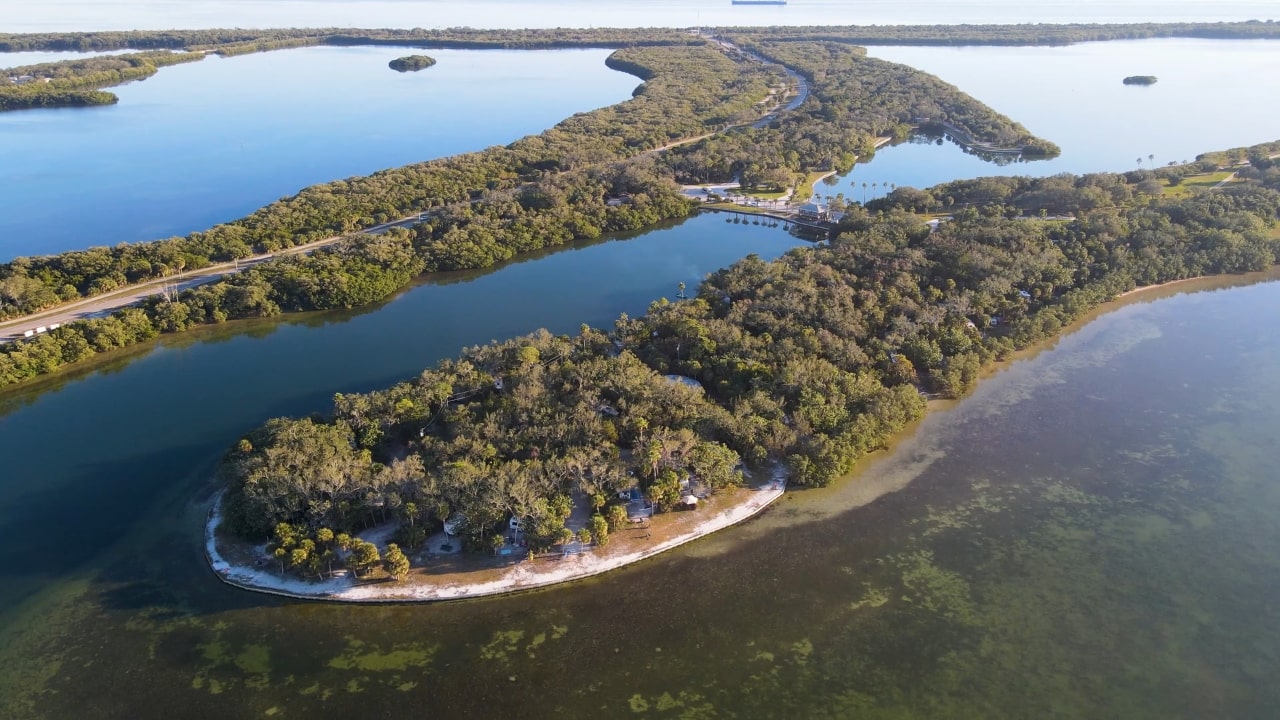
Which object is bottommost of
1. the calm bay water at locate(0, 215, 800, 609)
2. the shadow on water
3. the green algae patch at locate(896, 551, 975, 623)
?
the green algae patch at locate(896, 551, 975, 623)

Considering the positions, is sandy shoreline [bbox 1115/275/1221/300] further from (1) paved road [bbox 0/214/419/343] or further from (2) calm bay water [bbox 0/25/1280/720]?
(1) paved road [bbox 0/214/419/343]

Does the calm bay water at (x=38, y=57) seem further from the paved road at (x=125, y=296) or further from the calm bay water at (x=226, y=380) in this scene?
the calm bay water at (x=226, y=380)

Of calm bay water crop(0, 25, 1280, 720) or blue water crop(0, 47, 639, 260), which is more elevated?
blue water crop(0, 47, 639, 260)

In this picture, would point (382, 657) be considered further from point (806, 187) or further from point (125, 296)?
point (806, 187)

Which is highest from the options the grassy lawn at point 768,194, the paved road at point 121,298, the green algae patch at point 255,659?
the grassy lawn at point 768,194

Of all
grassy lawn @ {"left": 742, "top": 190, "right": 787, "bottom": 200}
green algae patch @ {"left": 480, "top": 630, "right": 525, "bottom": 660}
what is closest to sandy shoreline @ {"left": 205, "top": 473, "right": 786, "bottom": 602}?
green algae patch @ {"left": 480, "top": 630, "right": 525, "bottom": 660}

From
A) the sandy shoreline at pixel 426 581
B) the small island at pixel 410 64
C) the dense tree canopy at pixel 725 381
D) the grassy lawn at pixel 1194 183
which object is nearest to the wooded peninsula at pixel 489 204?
the dense tree canopy at pixel 725 381

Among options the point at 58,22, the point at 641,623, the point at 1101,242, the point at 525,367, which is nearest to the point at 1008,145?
the point at 1101,242
